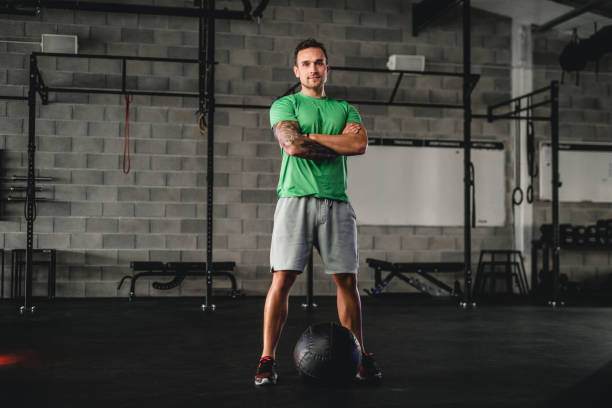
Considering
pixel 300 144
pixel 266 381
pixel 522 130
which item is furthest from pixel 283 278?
pixel 522 130

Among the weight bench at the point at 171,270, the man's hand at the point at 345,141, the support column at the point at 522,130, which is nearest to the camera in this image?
the man's hand at the point at 345,141

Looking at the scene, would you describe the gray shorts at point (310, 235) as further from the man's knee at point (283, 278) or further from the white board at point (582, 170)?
the white board at point (582, 170)

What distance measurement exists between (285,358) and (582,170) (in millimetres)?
5471

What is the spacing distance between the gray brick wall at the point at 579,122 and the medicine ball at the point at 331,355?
5258mm

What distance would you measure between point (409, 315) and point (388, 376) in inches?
91.2

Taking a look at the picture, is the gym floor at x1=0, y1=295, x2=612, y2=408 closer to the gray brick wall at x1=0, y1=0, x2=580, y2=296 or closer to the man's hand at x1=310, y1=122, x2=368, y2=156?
the man's hand at x1=310, y1=122, x2=368, y2=156

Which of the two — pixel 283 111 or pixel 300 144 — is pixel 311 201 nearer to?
pixel 300 144

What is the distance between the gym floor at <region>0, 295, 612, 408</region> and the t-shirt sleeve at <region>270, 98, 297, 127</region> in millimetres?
1103

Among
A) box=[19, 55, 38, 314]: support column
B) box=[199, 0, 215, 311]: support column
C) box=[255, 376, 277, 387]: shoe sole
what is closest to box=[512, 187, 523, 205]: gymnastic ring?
box=[199, 0, 215, 311]: support column

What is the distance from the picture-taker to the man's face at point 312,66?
2428 mm

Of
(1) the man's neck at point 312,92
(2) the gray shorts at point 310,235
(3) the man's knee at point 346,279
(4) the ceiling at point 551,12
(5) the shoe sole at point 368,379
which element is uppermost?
(4) the ceiling at point 551,12

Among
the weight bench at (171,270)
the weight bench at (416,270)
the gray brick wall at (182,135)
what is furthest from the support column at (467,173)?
the weight bench at (171,270)

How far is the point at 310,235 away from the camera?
2.42 meters

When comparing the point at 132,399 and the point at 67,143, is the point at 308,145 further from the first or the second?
the point at 67,143
